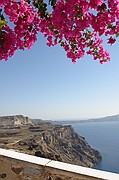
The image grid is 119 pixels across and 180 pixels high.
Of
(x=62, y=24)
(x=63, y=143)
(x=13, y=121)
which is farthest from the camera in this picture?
(x=13, y=121)

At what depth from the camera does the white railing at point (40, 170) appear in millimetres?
2938

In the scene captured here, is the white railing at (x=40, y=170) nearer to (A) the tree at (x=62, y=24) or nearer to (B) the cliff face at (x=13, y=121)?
(A) the tree at (x=62, y=24)

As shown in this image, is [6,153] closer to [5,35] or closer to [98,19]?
[5,35]

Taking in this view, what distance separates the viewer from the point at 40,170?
10.5 ft

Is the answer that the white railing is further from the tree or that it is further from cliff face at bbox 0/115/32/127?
cliff face at bbox 0/115/32/127

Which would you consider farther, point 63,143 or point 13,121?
point 13,121

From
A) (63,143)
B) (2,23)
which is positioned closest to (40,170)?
(2,23)

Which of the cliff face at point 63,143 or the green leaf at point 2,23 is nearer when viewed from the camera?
the green leaf at point 2,23

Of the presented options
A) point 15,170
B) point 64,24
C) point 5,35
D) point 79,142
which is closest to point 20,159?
point 15,170

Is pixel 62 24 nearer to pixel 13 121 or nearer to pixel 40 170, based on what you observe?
pixel 40 170

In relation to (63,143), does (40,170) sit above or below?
above

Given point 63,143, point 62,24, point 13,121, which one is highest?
point 13,121

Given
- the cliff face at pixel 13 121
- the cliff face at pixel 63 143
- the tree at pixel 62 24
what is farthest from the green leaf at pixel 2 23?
the cliff face at pixel 13 121

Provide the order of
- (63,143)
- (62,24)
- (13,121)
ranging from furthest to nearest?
(13,121)
(63,143)
(62,24)
